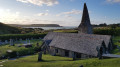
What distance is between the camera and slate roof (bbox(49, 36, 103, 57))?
70.8ft

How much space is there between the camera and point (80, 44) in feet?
80.6

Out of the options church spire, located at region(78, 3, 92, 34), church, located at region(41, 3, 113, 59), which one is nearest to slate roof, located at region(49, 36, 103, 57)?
church, located at region(41, 3, 113, 59)

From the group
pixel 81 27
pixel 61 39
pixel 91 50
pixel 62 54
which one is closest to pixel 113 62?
pixel 91 50

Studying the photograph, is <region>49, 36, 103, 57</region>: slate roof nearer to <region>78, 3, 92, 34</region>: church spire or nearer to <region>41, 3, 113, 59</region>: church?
<region>41, 3, 113, 59</region>: church

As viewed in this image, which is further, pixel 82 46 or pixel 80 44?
pixel 80 44

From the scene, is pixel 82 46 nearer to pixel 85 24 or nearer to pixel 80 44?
pixel 80 44

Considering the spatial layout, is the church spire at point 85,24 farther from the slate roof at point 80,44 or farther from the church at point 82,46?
the slate roof at point 80,44

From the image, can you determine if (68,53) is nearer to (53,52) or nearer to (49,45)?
(53,52)

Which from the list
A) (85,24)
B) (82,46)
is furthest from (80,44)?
(85,24)

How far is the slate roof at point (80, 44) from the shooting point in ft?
70.8

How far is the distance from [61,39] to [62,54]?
4.95m

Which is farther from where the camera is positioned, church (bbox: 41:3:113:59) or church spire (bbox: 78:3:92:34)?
church spire (bbox: 78:3:92:34)

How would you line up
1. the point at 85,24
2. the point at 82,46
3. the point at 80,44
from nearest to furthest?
the point at 82,46
the point at 80,44
the point at 85,24

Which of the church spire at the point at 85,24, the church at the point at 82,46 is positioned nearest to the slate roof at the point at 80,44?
the church at the point at 82,46
